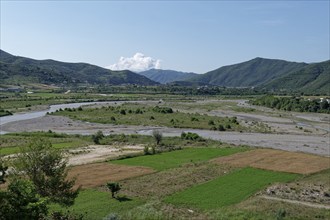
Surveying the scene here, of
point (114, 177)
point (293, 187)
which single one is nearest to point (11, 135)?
point (114, 177)

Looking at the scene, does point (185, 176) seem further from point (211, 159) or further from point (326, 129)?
point (326, 129)

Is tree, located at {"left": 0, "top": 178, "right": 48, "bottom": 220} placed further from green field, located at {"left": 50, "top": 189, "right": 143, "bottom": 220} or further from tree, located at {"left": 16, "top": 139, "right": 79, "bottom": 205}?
green field, located at {"left": 50, "top": 189, "right": 143, "bottom": 220}

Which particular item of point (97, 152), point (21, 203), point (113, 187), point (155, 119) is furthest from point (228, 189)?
point (155, 119)

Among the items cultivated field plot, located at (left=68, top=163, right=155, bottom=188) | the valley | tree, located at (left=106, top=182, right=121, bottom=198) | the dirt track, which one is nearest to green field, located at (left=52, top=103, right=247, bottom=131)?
the valley

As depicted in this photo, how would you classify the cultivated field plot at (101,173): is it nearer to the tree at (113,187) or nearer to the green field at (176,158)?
the green field at (176,158)

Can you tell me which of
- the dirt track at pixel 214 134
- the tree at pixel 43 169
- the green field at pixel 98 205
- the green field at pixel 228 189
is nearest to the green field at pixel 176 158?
the green field at pixel 228 189
